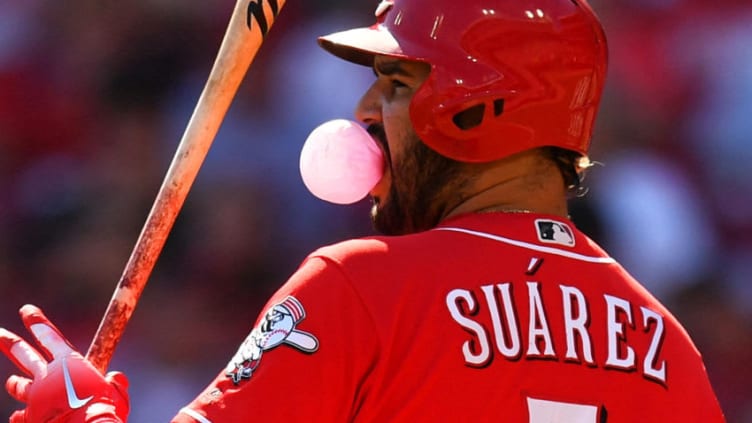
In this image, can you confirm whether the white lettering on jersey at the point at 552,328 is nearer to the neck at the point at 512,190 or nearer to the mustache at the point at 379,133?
the neck at the point at 512,190

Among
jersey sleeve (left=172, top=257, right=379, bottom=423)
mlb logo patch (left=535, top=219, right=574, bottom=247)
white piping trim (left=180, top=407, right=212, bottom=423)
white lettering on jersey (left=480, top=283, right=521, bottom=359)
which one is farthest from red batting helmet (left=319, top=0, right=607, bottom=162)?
white piping trim (left=180, top=407, right=212, bottom=423)

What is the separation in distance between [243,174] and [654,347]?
3.77 metres

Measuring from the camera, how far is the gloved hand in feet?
7.16

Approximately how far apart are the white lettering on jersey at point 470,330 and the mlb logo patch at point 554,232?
24 cm

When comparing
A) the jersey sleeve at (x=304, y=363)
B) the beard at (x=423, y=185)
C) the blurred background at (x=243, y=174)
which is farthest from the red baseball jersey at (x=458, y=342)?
the blurred background at (x=243, y=174)

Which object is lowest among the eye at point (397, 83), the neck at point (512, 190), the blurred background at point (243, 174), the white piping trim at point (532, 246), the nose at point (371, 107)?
the blurred background at point (243, 174)

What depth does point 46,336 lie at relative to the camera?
238 centimetres

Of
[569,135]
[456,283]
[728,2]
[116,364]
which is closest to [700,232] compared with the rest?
[728,2]

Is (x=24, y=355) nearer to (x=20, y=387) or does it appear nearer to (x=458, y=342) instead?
(x=20, y=387)

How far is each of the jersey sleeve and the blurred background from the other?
138 inches

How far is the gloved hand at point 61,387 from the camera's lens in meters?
2.18

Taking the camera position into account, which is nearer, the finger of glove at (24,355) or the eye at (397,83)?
the finger of glove at (24,355)

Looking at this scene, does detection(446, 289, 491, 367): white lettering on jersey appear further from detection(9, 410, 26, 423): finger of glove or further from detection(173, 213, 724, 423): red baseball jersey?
detection(9, 410, 26, 423): finger of glove

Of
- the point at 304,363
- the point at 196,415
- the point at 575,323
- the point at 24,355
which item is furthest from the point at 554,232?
the point at 24,355
